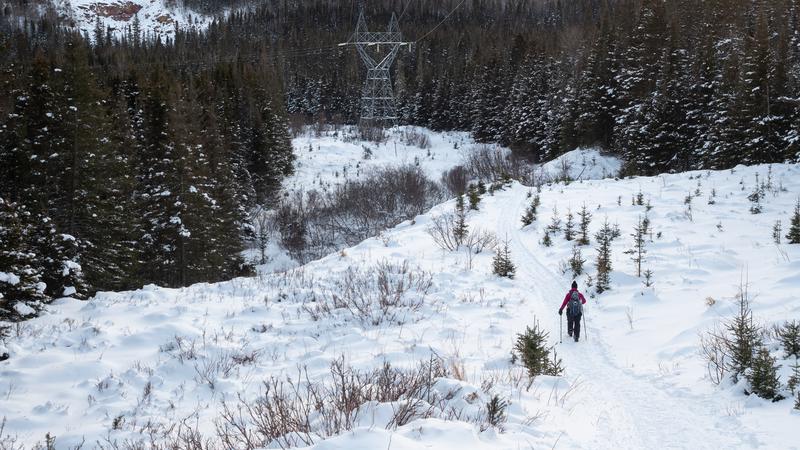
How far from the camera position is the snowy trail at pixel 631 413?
523 cm

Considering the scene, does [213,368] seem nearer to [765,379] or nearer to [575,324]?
[575,324]

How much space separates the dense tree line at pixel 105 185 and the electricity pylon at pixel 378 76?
911 inches

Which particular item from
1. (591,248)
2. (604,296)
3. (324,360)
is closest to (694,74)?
(591,248)

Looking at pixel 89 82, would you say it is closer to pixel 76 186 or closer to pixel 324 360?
pixel 76 186

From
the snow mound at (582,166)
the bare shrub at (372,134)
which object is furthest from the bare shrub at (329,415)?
the bare shrub at (372,134)

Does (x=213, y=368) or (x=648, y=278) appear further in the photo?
(x=648, y=278)

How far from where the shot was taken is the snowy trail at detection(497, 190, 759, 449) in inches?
206

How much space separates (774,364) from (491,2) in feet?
526

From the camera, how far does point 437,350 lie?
7797 millimetres

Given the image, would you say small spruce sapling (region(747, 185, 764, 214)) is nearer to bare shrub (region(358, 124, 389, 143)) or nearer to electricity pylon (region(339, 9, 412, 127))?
electricity pylon (region(339, 9, 412, 127))

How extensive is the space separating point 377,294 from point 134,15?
654 ft

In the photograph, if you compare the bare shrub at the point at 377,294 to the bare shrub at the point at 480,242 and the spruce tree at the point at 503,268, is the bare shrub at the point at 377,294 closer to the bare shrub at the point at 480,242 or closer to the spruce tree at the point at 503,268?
the spruce tree at the point at 503,268

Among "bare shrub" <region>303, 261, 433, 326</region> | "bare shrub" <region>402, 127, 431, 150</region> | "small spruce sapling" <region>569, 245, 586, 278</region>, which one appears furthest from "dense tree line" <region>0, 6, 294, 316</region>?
"bare shrub" <region>402, 127, 431, 150</region>

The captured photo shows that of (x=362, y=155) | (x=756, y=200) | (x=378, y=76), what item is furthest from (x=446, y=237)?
(x=378, y=76)
